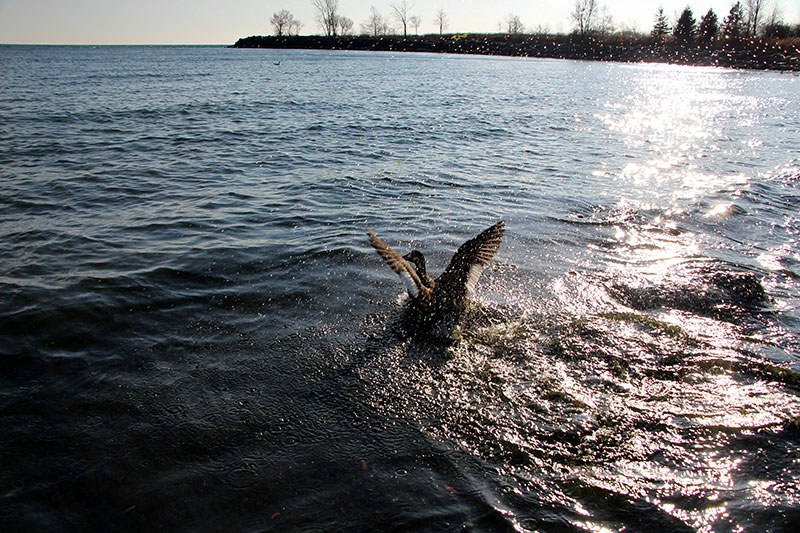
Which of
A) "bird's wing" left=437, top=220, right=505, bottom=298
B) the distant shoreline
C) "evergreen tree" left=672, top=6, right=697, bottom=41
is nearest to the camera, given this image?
"bird's wing" left=437, top=220, right=505, bottom=298

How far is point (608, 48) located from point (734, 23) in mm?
20431

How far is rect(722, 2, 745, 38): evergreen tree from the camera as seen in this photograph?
78750mm

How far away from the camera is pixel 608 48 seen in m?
84.6

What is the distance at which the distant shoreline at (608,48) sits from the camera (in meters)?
61.1

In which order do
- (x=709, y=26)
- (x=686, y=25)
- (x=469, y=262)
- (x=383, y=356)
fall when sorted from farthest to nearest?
(x=686, y=25) → (x=709, y=26) → (x=469, y=262) → (x=383, y=356)

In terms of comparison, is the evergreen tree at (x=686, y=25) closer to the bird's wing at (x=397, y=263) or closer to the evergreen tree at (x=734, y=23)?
the evergreen tree at (x=734, y=23)

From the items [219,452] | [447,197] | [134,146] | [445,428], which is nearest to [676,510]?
[445,428]

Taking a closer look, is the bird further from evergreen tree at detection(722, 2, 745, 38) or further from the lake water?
evergreen tree at detection(722, 2, 745, 38)

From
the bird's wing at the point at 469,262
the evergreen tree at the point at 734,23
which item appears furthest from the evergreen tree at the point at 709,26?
the bird's wing at the point at 469,262

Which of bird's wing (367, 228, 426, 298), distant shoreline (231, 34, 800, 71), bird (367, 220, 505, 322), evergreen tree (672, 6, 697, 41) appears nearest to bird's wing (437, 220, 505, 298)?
bird (367, 220, 505, 322)

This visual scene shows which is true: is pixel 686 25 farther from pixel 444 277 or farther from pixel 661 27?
pixel 444 277

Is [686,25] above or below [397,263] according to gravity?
above

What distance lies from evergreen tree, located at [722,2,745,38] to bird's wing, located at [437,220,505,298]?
321 feet

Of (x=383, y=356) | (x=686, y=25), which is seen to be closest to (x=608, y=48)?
(x=686, y=25)
